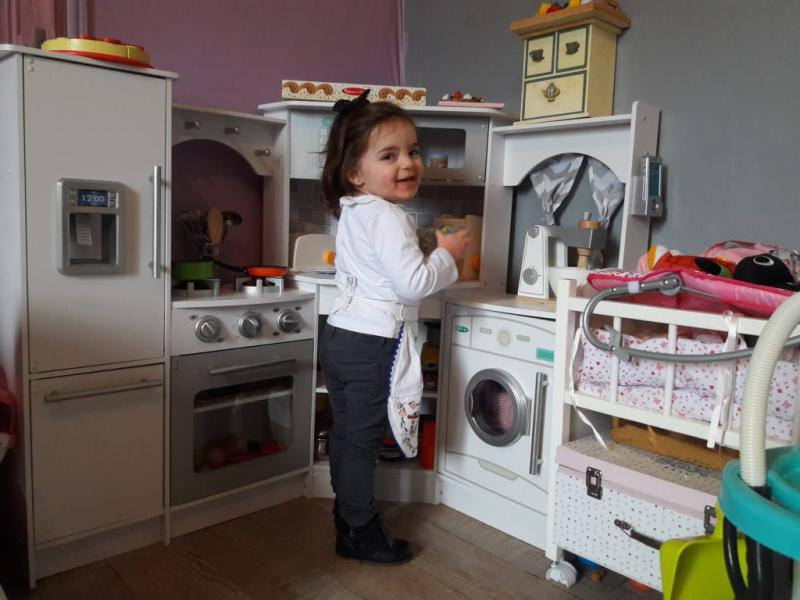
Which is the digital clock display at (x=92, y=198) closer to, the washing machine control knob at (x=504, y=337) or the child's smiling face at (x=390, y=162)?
the child's smiling face at (x=390, y=162)

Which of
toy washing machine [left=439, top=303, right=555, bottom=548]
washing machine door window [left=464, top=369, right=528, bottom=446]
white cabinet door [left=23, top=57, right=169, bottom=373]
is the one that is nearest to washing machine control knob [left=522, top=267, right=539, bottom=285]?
toy washing machine [left=439, top=303, right=555, bottom=548]

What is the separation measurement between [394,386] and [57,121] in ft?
3.77

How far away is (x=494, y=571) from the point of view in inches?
81.2

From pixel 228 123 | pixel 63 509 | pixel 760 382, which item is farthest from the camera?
pixel 228 123

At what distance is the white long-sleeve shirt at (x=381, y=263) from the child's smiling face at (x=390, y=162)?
0.19 ft

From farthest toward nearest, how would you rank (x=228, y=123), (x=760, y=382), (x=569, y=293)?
(x=228, y=123), (x=569, y=293), (x=760, y=382)

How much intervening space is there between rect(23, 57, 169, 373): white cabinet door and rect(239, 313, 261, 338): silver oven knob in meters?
0.25

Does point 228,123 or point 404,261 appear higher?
point 228,123

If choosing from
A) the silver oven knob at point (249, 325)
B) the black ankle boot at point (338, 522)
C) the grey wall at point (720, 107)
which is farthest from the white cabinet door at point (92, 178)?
the grey wall at point (720, 107)

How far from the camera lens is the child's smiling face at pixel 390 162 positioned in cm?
199

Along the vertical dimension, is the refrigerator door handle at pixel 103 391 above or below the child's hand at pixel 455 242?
below

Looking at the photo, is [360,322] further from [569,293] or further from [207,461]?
[207,461]

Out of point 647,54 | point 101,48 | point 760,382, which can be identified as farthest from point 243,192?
point 760,382

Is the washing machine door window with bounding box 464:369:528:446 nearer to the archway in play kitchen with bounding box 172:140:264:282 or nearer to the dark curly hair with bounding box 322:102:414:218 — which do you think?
the dark curly hair with bounding box 322:102:414:218
